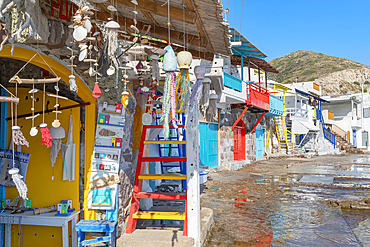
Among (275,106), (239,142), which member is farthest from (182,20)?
(275,106)

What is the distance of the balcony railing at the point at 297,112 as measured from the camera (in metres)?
26.0

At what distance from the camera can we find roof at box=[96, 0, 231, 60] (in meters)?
3.26

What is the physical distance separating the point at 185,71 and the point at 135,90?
1.84 meters

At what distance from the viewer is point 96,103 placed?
4355 mm

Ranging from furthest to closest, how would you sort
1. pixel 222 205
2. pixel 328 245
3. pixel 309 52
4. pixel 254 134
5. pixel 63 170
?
pixel 309 52 → pixel 254 134 → pixel 222 205 → pixel 328 245 → pixel 63 170

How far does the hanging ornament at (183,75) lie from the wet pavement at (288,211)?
9.08 feet

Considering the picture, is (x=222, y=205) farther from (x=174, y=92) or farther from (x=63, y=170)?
(x=174, y=92)

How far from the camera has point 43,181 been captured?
4660 mm

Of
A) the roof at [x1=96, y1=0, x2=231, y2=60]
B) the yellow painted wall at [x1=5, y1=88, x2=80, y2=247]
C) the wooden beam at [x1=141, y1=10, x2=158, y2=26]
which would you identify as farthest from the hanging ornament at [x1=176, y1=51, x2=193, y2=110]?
the yellow painted wall at [x1=5, y1=88, x2=80, y2=247]

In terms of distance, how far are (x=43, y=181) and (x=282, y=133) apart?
2160cm

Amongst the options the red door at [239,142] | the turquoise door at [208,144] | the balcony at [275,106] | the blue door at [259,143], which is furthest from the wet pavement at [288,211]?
Answer: the blue door at [259,143]

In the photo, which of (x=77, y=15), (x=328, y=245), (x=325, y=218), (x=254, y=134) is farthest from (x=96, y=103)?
(x=254, y=134)

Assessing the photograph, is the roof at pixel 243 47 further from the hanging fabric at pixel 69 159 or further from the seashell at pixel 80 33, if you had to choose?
the seashell at pixel 80 33

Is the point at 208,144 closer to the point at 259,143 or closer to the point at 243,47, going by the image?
the point at 243,47
